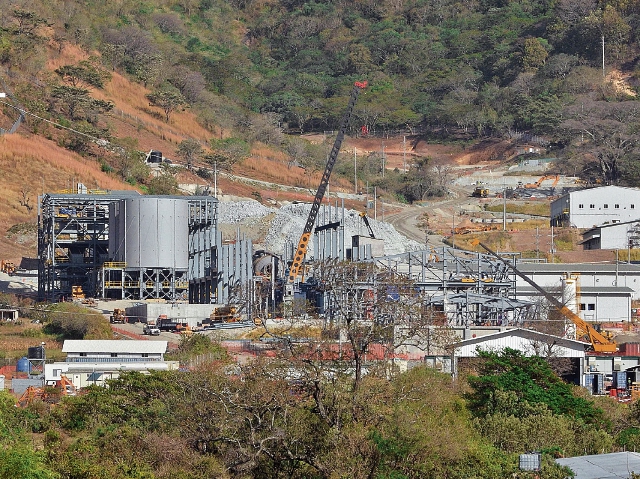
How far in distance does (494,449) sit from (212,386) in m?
8.53

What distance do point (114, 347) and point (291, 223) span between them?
48234 mm

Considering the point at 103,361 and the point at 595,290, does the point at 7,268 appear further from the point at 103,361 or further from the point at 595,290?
the point at 103,361

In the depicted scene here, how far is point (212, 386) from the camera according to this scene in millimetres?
42312

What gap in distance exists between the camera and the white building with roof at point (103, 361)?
183 ft

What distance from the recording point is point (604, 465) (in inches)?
1346

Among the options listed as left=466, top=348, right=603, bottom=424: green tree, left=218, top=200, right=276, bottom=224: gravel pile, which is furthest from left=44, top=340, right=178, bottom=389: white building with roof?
left=218, top=200, right=276, bottom=224: gravel pile

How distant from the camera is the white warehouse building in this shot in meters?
118

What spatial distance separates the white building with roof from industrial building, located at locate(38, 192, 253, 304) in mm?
23892

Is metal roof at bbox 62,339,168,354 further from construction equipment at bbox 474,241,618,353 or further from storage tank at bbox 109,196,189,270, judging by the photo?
storage tank at bbox 109,196,189,270

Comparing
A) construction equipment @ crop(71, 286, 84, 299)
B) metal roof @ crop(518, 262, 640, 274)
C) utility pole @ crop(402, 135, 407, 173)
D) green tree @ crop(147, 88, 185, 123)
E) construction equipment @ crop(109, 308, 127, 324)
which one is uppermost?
green tree @ crop(147, 88, 185, 123)

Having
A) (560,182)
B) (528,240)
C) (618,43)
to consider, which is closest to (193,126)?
(560,182)

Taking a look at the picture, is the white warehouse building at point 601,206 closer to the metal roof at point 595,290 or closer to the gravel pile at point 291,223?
the gravel pile at point 291,223

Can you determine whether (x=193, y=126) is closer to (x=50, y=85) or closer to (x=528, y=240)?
(x=50, y=85)

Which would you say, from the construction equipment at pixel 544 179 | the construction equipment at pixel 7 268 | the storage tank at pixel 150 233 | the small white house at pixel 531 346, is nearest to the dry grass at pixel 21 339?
the storage tank at pixel 150 233
